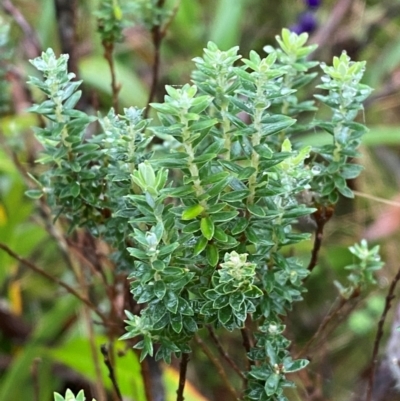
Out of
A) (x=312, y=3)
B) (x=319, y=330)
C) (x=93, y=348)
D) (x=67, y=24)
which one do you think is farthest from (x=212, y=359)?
(x=312, y=3)

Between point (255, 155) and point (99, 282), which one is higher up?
point (99, 282)

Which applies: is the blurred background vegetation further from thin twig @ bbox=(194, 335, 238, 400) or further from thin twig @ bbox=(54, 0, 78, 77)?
thin twig @ bbox=(194, 335, 238, 400)

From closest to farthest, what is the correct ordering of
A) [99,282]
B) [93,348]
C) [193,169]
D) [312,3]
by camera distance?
1. [193,169]
2. [93,348]
3. [312,3]
4. [99,282]

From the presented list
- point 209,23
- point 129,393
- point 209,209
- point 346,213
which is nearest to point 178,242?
point 209,209

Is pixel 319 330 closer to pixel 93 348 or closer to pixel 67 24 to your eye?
pixel 93 348

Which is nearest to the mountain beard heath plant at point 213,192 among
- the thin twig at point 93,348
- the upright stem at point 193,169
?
the upright stem at point 193,169

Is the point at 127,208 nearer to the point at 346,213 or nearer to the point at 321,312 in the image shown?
the point at 321,312
